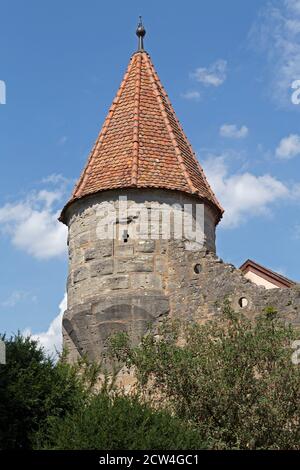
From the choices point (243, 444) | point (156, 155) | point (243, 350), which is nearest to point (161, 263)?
point (156, 155)

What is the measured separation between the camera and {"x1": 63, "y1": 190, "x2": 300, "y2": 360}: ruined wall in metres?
16.2

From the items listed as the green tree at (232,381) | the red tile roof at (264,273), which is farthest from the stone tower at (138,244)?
the red tile roof at (264,273)

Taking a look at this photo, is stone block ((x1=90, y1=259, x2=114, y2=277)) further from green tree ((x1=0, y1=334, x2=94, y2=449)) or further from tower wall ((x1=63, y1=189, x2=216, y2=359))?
green tree ((x1=0, y1=334, x2=94, y2=449))

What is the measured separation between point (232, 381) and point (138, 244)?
4330 millimetres

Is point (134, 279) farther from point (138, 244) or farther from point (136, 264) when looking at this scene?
point (138, 244)

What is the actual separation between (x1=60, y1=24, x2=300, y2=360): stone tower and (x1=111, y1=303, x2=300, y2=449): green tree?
1.65 meters

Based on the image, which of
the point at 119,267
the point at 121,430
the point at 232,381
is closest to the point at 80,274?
the point at 119,267

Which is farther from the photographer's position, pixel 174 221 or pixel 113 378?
pixel 174 221

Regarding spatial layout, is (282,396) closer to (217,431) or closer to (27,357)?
(217,431)

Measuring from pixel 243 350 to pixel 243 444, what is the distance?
146 cm

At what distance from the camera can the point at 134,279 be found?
653 inches

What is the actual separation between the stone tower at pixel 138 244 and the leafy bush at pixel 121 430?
11.6ft

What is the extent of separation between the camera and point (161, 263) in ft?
55.1

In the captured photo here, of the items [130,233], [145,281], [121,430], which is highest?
[130,233]
